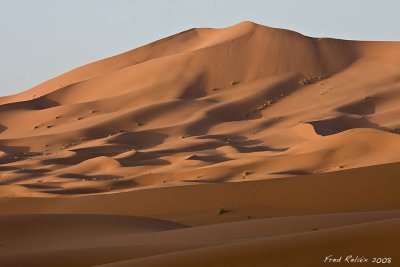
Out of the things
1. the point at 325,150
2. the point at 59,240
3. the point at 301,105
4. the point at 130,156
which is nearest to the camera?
the point at 59,240

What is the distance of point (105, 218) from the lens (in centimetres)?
1867

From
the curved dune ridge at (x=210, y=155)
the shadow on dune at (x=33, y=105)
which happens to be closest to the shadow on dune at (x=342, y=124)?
the curved dune ridge at (x=210, y=155)

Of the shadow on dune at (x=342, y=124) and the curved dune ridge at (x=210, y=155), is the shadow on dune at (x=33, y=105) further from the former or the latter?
the shadow on dune at (x=342, y=124)

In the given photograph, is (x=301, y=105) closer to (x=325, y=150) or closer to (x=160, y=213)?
(x=325, y=150)

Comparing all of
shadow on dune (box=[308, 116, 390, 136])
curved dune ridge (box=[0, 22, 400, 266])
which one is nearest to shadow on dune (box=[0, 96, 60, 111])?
curved dune ridge (box=[0, 22, 400, 266])

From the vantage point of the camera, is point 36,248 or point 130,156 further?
point 130,156

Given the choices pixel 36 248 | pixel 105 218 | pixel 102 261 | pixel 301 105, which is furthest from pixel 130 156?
pixel 102 261

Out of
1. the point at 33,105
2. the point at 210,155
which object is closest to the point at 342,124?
the point at 210,155

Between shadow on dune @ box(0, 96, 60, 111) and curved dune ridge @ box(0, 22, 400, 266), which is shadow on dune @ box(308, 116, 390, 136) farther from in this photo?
shadow on dune @ box(0, 96, 60, 111)

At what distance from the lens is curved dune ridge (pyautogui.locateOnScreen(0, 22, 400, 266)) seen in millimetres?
12805

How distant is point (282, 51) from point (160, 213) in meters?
48.1

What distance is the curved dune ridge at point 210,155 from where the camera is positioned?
12805 millimetres

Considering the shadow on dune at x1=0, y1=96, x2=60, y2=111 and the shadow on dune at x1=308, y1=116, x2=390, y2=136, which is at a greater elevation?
the shadow on dune at x1=0, y1=96, x2=60, y2=111

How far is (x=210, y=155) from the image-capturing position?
41031mm
